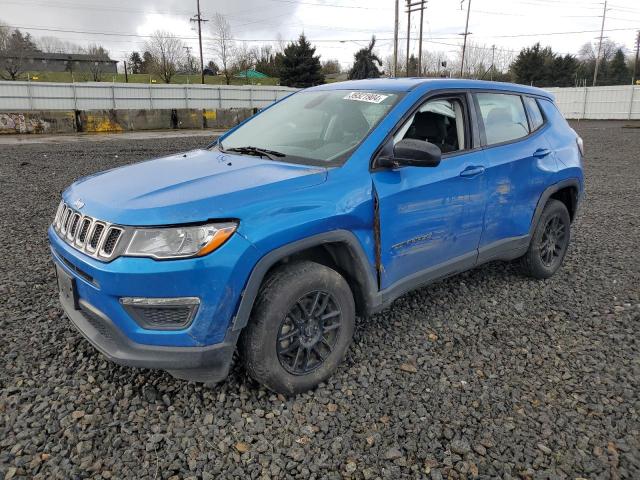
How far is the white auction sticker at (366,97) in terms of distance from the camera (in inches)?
131

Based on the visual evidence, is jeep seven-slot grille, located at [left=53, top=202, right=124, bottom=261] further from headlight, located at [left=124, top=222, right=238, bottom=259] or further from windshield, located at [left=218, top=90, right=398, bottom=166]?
windshield, located at [left=218, top=90, right=398, bottom=166]

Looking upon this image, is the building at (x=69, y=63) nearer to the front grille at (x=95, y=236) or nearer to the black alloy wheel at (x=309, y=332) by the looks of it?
the front grille at (x=95, y=236)

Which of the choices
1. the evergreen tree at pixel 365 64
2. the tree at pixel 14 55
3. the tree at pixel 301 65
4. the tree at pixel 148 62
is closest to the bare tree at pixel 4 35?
the tree at pixel 14 55

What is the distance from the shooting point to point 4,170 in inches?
420

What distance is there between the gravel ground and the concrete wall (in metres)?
21.1

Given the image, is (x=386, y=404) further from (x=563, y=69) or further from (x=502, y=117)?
(x=563, y=69)

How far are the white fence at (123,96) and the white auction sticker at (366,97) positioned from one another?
22930mm

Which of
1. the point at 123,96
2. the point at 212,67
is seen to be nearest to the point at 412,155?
the point at 123,96

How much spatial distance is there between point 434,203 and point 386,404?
1.30 meters

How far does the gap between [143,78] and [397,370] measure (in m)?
75.9

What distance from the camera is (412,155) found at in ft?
9.36

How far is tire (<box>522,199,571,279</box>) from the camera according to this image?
4.34 m

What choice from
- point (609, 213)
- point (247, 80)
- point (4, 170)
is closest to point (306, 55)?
point (247, 80)

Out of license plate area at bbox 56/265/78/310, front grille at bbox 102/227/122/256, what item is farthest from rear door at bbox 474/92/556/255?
license plate area at bbox 56/265/78/310
